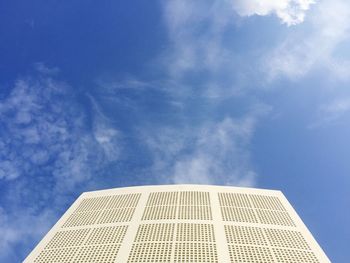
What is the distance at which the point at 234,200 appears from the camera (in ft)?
221

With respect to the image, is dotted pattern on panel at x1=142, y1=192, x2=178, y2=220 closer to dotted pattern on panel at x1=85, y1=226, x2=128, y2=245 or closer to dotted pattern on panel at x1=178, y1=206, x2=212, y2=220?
dotted pattern on panel at x1=178, y1=206, x2=212, y2=220

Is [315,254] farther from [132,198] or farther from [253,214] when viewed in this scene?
[132,198]

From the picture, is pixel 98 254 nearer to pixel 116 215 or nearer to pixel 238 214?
pixel 116 215

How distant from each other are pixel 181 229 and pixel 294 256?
1528cm

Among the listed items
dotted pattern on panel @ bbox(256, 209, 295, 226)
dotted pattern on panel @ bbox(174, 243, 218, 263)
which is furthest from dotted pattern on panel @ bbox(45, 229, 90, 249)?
dotted pattern on panel @ bbox(256, 209, 295, 226)

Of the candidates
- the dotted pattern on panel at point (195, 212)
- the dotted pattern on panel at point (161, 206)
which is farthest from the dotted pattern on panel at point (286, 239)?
the dotted pattern on panel at point (161, 206)

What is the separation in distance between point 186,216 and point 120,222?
32.0ft

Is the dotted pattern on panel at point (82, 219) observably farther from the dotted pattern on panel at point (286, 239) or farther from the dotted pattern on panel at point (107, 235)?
the dotted pattern on panel at point (286, 239)

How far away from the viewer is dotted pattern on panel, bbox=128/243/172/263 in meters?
50.1

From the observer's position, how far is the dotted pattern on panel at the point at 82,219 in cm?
6236

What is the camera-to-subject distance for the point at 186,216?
6081cm

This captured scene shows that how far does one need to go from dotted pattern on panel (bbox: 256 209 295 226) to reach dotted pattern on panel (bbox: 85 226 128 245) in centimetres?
2024

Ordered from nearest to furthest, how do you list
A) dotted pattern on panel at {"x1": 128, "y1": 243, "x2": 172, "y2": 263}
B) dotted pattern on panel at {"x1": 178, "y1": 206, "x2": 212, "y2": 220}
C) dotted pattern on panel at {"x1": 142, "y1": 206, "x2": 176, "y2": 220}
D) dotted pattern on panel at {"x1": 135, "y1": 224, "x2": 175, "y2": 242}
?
1. dotted pattern on panel at {"x1": 128, "y1": 243, "x2": 172, "y2": 263}
2. dotted pattern on panel at {"x1": 135, "y1": 224, "x2": 175, "y2": 242}
3. dotted pattern on panel at {"x1": 178, "y1": 206, "x2": 212, "y2": 220}
4. dotted pattern on panel at {"x1": 142, "y1": 206, "x2": 176, "y2": 220}

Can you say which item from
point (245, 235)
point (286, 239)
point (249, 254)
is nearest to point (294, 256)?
point (286, 239)
